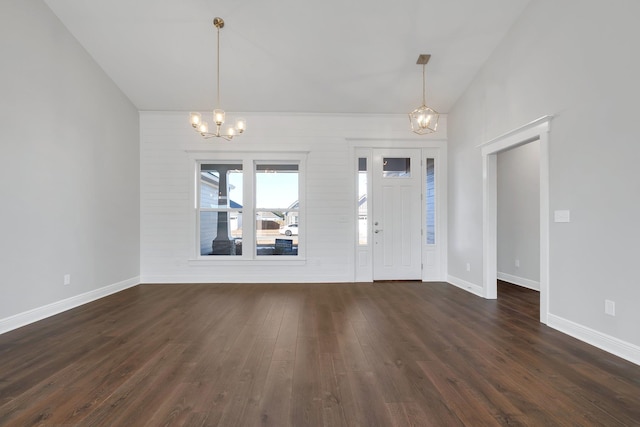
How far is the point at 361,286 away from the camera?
5.25m

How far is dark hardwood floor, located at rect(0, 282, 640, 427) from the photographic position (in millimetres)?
1772

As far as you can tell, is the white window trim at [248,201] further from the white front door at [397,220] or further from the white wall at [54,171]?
the white front door at [397,220]

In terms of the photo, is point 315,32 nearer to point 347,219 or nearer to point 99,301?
point 347,219

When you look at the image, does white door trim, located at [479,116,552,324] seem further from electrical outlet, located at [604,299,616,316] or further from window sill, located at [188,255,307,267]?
window sill, located at [188,255,307,267]

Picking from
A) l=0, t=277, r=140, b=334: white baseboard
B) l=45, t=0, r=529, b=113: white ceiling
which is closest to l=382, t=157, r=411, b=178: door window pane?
l=45, t=0, r=529, b=113: white ceiling

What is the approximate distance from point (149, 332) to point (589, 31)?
5287 millimetres

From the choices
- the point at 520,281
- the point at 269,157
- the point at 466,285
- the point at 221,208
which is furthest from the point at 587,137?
the point at 221,208

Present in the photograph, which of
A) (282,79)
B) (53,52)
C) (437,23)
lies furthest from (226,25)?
(437,23)

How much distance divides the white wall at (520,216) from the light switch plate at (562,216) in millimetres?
2028

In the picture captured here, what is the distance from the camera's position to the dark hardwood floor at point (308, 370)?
1772mm

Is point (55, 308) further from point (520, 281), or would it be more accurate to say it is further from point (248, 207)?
point (520, 281)

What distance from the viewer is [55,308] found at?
3693 mm

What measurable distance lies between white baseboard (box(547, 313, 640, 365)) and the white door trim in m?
0.17

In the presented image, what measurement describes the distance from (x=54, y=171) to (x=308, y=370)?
13.0 feet
